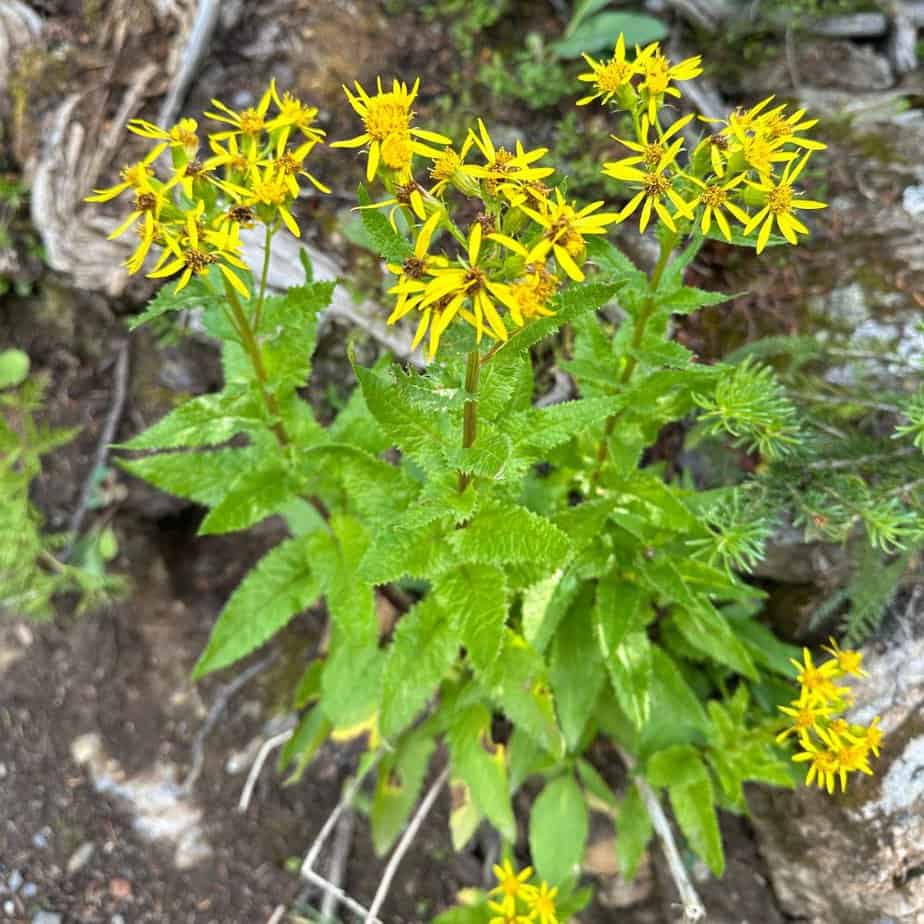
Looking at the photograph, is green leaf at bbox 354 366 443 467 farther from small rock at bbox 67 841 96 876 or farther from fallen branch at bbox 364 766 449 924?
small rock at bbox 67 841 96 876

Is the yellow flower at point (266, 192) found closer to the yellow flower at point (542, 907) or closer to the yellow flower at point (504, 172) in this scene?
the yellow flower at point (504, 172)

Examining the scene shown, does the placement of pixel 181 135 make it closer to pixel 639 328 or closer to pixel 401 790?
pixel 639 328

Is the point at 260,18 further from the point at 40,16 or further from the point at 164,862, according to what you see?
the point at 164,862

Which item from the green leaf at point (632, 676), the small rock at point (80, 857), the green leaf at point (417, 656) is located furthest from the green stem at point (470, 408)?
the small rock at point (80, 857)

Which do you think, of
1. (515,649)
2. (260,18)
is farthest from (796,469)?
(260,18)

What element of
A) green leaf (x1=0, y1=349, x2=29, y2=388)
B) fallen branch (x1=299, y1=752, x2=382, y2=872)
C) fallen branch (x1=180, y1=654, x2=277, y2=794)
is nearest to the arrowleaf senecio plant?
fallen branch (x1=299, y1=752, x2=382, y2=872)

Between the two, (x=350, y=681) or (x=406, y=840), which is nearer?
(x=350, y=681)

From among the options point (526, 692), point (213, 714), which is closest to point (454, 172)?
point (526, 692)
